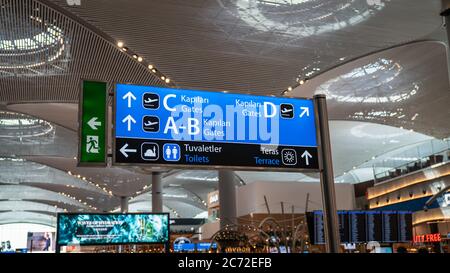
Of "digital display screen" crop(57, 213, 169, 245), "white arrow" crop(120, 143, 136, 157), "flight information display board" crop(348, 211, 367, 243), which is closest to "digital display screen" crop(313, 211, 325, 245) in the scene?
"flight information display board" crop(348, 211, 367, 243)

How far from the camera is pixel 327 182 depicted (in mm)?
4941

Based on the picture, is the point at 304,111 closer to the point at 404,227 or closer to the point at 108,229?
the point at 404,227

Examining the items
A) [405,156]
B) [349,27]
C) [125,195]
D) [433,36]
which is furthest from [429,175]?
[125,195]

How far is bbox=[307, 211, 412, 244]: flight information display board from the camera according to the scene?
8883 mm

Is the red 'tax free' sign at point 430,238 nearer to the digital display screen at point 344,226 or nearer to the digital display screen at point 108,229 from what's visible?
the digital display screen at point 108,229

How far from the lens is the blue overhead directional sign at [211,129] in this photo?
4.79 m

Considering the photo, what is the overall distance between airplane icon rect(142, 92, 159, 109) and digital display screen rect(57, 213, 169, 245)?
12381mm

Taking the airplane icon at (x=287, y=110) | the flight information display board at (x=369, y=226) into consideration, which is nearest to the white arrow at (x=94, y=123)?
the airplane icon at (x=287, y=110)

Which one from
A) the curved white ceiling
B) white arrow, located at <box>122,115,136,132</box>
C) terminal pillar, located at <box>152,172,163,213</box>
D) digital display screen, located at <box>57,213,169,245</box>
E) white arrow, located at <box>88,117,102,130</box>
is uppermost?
the curved white ceiling

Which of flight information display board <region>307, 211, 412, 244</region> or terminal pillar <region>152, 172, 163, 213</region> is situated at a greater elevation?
terminal pillar <region>152, 172, 163, 213</region>

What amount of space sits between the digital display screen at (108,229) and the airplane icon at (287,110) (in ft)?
41.1

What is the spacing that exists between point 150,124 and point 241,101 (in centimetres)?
92

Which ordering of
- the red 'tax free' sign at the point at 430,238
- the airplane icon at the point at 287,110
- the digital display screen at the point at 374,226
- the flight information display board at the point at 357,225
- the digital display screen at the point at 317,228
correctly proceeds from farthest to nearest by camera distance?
the red 'tax free' sign at the point at 430,238, the flight information display board at the point at 357,225, the digital display screen at the point at 374,226, the digital display screen at the point at 317,228, the airplane icon at the point at 287,110

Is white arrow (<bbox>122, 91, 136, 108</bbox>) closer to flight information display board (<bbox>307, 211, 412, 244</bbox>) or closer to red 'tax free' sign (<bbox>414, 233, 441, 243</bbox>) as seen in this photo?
flight information display board (<bbox>307, 211, 412, 244</bbox>)
